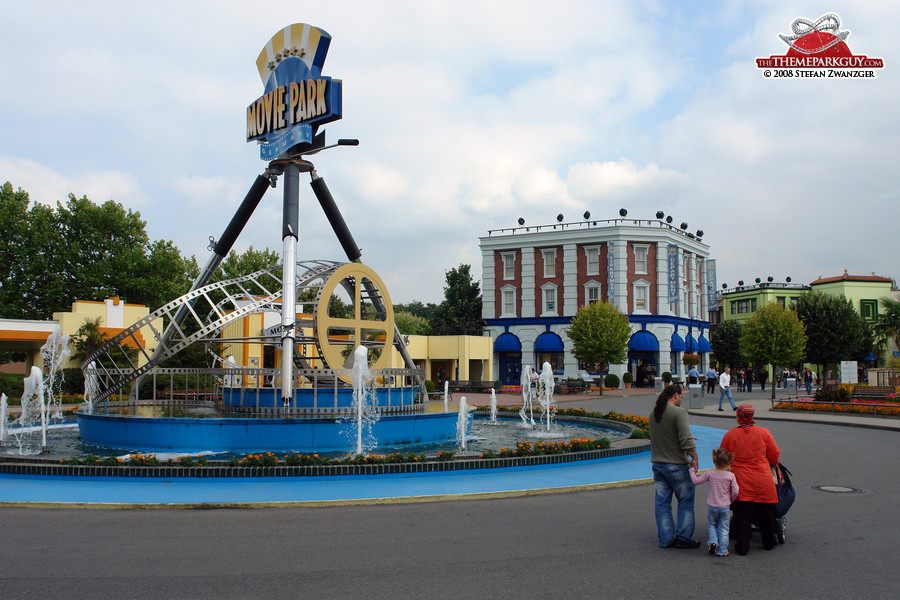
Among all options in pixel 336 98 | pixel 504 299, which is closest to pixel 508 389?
pixel 504 299

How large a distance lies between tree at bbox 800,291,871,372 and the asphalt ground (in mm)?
54161

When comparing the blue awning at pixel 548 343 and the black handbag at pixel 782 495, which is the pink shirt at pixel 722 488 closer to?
the black handbag at pixel 782 495

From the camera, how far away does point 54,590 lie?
6.36m

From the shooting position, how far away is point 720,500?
7.51 m

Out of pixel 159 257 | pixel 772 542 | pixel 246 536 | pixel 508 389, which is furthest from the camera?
pixel 159 257

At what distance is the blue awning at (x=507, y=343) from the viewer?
193ft

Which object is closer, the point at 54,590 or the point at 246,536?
the point at 54,590

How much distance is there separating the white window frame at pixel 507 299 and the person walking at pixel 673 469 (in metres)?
51.8

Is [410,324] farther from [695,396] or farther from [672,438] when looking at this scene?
[672,438]

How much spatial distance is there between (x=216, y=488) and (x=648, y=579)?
7476mm

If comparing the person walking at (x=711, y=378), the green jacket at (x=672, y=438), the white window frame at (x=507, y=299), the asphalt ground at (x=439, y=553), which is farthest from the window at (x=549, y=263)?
the green jacket at (x=672, y=438)

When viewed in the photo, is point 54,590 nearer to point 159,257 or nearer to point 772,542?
point 772,542

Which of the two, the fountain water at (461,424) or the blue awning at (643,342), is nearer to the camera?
the fountain water at (461,424)

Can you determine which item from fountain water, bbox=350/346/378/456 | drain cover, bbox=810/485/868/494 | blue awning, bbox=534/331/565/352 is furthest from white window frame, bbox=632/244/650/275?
drain cover, bbox=810/485/868/494
